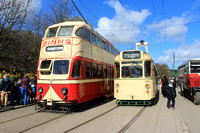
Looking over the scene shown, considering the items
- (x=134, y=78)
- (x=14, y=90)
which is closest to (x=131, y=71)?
(x=134, y=78)

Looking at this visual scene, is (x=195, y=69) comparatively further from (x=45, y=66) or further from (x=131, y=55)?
(x=45, y=66)

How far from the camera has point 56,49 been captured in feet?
30.8

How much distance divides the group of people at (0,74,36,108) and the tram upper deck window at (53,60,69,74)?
304 cm

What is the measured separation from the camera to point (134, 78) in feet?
35.5

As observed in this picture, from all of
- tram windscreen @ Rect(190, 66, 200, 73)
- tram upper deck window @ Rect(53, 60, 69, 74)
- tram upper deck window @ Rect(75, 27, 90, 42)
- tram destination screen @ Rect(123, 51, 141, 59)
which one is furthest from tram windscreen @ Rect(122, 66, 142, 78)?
tram windscreen @ Rect(190, 66, 200, 73)

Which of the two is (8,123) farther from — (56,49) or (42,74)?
(56,49)

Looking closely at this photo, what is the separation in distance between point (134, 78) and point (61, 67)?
13.9 ft

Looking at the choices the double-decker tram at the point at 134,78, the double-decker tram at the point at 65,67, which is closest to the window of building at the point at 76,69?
the double-decker tram at the point at 65,67

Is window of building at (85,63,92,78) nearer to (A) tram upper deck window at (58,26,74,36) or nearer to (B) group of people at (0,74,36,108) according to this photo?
(A) tram upper deck window at (58,26,74,36)

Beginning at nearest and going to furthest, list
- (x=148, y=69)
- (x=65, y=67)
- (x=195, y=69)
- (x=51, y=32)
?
(x=65, y=67), (x=51, y=32), (x=148, y=69), (x=195, y=69)

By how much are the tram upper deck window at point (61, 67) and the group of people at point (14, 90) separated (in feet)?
9.99

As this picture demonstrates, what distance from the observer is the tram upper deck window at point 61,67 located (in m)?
9.10

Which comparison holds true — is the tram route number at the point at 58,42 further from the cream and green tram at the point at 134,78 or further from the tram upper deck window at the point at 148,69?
the tram upper deck window at the point at 148,69

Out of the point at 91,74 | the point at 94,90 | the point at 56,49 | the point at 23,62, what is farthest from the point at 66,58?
the point at 23,62
